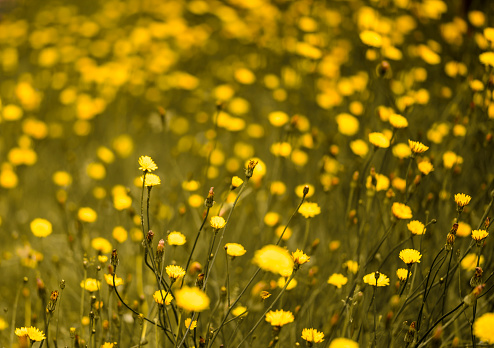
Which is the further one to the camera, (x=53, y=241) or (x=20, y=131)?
(x=20, y=131)

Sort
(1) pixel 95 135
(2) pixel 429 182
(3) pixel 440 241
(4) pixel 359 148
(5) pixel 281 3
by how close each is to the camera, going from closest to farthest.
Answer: (3) pixel 440 241 → (4) pixel 359 148 → (2) pixel 429 182 → (1) pixel 95 135 → (5) pixel 281 3

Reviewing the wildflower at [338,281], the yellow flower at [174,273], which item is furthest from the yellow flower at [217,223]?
the wildflower at [338,281]

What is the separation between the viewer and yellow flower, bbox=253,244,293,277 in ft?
3.30

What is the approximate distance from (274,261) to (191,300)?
0.67 feet

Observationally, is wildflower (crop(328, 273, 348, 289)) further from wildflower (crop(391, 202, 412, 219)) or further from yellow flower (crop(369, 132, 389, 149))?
yellow flower (crop(369, 132, 389, 149))

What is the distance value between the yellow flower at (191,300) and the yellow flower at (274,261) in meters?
0.15

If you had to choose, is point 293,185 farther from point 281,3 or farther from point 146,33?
point 281,3

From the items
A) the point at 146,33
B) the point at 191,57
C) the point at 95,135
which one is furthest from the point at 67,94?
the point at 191,57

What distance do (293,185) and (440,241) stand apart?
0.75 m

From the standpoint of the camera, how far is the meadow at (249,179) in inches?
→ 47.3

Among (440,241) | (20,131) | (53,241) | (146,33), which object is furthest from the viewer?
(146,33)

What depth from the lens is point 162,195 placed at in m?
2.22

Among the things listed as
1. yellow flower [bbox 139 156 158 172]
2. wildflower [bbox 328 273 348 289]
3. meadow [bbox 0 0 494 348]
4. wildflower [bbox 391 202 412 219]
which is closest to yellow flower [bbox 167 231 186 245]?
meadow [bbox 0 0 494 348]

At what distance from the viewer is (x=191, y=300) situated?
0.91m
